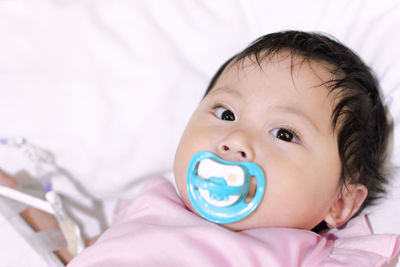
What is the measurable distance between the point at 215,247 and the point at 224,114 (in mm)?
319

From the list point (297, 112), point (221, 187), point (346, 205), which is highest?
point (297, 112)

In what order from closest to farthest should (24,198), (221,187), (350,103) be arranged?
1. (221,187)
2. (350,103)
3. (24,198)

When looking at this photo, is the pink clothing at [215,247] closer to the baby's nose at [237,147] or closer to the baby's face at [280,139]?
the baby's face at [280,139]

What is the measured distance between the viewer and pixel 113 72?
1.42 m

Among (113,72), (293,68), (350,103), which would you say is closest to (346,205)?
(350,103)

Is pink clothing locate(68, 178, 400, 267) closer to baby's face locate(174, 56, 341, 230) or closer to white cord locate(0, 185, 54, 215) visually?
baby's face locate(174, 56, 341, 230)

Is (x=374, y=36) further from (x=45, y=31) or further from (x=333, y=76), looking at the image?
(x=45, y=31)

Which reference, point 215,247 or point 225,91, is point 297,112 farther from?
point 215,247

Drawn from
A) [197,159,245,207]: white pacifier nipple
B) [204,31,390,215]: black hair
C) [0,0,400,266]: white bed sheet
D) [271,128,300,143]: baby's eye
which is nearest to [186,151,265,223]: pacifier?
[197,159,245,207]: white pacifier nipple

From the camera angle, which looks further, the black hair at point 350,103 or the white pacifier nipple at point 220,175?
the black hair at point 350,103

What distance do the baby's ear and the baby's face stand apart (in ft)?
0.09

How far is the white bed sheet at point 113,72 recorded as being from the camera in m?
1.40

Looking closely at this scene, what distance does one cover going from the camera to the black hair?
3.63ft

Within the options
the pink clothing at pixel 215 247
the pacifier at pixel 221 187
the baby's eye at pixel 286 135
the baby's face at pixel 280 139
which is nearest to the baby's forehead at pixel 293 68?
the baby's face at pixel 280 139
